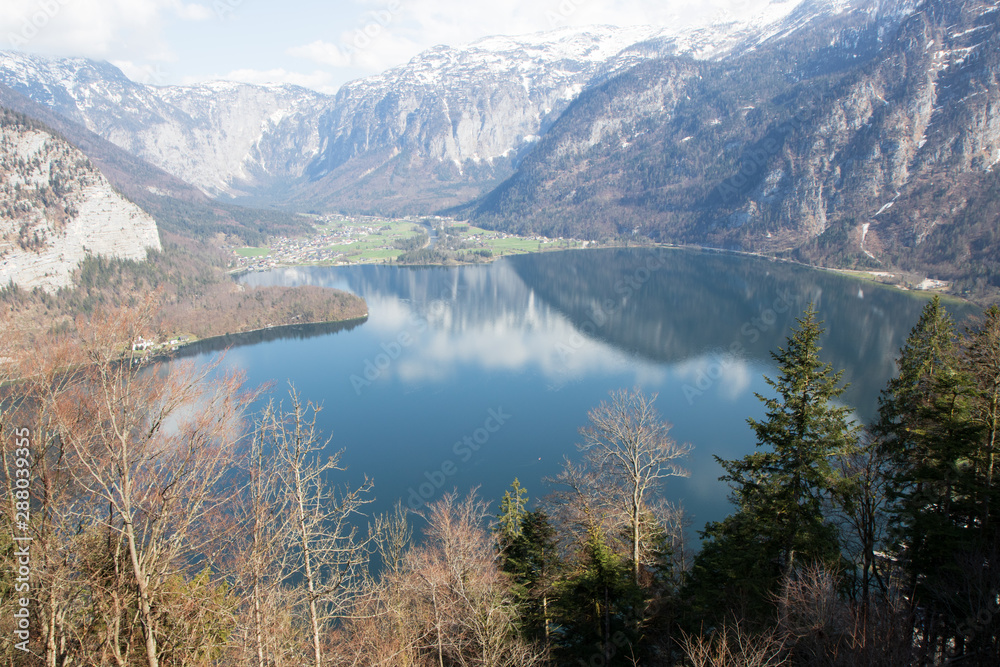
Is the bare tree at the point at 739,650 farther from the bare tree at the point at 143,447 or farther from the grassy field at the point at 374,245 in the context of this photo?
the grassy field at the point at 374,245

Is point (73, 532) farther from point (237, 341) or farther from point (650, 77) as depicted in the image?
point (650, 77)

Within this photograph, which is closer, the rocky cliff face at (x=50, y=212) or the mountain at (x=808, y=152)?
the rocky cliff face at (x=50, y=212)

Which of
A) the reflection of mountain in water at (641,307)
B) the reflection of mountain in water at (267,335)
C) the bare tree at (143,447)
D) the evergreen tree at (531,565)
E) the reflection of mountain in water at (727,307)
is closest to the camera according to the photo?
the bare tree at (143,447)

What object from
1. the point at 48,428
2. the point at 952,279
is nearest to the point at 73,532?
the point at 48,428

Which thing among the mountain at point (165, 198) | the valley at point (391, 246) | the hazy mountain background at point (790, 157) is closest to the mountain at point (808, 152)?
the hazy mountain background at point (790, 157)

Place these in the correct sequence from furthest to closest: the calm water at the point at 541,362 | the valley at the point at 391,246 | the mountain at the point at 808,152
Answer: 1. the valley at the point at 391,246
2. the mountain at the point at 808,152
3. the calm water at the point at 541,362

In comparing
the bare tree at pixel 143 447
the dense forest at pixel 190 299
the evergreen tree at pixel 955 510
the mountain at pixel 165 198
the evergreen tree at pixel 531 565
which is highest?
the mountain at pixel 165 198
